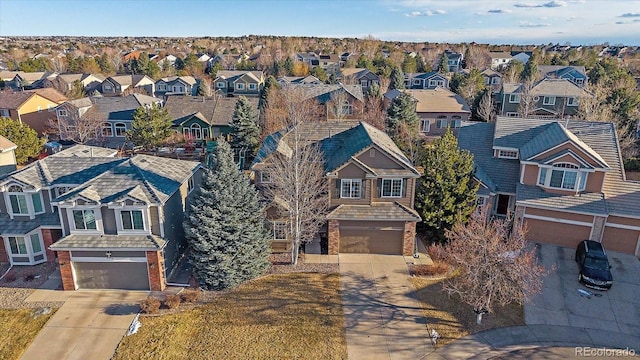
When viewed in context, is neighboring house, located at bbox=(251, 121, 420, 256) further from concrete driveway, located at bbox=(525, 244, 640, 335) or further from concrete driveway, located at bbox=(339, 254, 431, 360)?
concrete driveway, located at bbox=(525, 244, 640, 335)

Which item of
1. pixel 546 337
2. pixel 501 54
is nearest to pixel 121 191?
pixel 546 337

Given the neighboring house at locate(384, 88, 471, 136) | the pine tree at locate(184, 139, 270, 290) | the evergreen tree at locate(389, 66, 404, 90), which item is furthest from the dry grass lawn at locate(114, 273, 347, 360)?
the evergreen tree at locate(389, 66, 404, 90)

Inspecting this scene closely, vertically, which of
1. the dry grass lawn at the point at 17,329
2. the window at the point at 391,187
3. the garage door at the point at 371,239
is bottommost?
the dry grass lawn at the point at 17,329

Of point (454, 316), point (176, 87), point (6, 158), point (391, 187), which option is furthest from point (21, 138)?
point (454, 316)

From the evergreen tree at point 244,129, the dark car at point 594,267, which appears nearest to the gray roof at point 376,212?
the dark car at point 594,267

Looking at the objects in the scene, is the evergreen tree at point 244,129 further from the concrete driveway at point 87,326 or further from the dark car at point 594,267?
the dark car at point 594,267
